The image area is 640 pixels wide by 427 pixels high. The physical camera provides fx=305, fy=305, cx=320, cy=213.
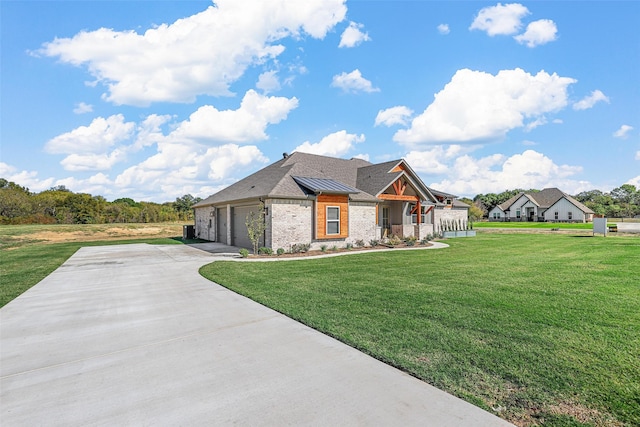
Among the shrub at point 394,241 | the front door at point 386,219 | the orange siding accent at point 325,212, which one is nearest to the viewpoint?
the orange siding accent at point 325,212

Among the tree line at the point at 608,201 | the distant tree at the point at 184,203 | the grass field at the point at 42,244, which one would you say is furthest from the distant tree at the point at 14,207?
the tree line at the point at 608,201

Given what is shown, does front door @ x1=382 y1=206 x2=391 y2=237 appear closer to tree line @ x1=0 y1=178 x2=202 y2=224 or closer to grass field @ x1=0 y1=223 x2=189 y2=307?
grass field @ x1=0 y1=223 x2=189 y2=307

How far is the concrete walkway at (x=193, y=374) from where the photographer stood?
273 centimetres

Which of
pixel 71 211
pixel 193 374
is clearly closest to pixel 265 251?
pixel 193 374

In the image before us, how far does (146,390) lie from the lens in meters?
3.19

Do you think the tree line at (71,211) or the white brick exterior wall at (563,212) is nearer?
the tree line at (71,211)

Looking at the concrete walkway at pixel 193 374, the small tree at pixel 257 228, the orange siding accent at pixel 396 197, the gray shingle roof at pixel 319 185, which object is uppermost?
the gray shingle roof at pixel 319 185

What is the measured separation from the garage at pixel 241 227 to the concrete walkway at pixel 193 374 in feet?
36.0

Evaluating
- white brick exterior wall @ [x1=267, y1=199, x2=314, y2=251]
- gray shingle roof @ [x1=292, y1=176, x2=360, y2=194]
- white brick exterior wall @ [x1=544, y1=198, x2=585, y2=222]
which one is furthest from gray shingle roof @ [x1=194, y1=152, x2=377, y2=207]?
white brick exterior wall @ [x1=544, y1=198, x2=585, y2=222]

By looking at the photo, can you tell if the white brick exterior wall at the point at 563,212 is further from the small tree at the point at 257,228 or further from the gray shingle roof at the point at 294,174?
the small tree at the point at 257,228

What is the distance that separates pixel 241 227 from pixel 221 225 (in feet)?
12.6

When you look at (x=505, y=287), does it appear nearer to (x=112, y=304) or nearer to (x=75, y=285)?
(x=112, y=304)

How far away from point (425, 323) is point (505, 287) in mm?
3908

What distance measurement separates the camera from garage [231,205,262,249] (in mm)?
17266
